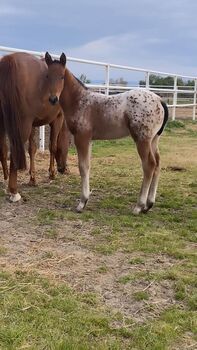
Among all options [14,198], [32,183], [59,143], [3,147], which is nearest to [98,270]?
[14,198]

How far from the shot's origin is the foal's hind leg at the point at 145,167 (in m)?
4.49

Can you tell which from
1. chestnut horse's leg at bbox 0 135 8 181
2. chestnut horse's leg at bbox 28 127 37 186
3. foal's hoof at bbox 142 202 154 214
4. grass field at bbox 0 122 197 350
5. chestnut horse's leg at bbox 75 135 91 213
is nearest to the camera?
grass field at bbox 0 122 197 350

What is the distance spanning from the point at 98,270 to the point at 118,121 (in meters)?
1.86

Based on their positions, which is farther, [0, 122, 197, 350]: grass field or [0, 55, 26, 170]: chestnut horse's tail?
[0, 55, 26, 170]: chestnut horse's tail

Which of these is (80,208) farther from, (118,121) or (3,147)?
(3,147)

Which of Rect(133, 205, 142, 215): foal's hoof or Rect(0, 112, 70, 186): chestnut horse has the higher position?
Rect(0, 112, 70, 186): chestnut horse

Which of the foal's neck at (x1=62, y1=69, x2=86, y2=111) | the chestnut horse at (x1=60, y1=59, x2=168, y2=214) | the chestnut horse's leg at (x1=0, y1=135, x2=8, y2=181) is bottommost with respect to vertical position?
the chestnut horse's leg at (x1=0, y1=135, x2=8, y2=181)

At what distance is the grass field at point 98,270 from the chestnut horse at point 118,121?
0.39 meters

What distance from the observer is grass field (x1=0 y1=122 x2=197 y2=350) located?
239cm

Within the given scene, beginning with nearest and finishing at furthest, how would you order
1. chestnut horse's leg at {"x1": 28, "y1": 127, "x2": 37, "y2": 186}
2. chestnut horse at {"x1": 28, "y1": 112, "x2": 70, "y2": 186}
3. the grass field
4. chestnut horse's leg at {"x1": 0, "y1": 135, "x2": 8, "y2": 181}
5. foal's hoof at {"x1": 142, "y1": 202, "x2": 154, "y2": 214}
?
the grass field
foal's hoof at {"x1": 142, "y1": 202, "x2": 154, "y2": 214}
chestnut horse's leg at {"x1": 0, "y1": 135, "x2": 8, "y2": 181}
chestnut horse's leg at {"x1": 28, "y1": 127, "x2": 37, "y2": 186}
chestnut horse at {"x1": 28, "y1": 112, "x2": 70, "y2": 186}

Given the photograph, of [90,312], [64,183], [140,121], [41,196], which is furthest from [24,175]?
[90,312]

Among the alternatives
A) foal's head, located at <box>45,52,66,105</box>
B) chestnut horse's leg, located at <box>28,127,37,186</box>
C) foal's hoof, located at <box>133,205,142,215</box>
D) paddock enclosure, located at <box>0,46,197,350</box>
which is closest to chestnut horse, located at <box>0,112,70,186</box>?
chestnut horse's leg, located at <box>28,127,37,186</box>

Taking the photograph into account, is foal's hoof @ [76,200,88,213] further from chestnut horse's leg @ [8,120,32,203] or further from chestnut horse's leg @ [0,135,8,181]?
chestnut horse's leg @ [0,135,8,181]

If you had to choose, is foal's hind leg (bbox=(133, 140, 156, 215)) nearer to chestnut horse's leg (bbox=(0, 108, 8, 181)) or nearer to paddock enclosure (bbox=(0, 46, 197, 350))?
paddock enclosure (bbox=(0, 46, 197, 350))
